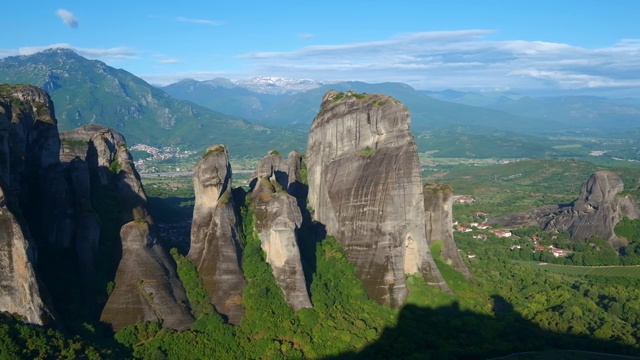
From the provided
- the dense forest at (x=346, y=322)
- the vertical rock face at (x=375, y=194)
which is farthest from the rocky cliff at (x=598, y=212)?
the vertical rock face at (x=375, y=194)

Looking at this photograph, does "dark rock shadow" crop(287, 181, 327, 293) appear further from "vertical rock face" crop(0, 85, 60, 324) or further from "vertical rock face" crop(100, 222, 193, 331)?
"vertical rock face" crop(0, 85, 60, 324)

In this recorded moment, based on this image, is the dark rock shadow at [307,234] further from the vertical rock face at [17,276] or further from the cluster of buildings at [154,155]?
the cluster of buildings at [154,155]

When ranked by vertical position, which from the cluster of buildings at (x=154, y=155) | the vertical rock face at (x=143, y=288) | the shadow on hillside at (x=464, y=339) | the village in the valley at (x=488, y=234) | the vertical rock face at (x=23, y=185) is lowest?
the village in the valley at (x=488, y=234)

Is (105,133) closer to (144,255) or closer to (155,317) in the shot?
(144,255)

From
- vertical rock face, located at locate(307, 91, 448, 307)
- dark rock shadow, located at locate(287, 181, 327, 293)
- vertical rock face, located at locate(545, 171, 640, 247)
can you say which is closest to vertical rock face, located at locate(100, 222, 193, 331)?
dark rock shadow, located at locate(287, 181, 327, 293)

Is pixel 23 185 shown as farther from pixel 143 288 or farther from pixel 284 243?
pixel 284 243

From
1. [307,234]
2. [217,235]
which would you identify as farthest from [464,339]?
[217,235]
